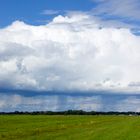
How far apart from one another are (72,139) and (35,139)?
391 cm

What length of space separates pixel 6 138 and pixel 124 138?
1252 cm

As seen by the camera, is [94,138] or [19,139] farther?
[19,139]

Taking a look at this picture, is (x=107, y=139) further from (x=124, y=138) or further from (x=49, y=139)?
(x=49, y=139)

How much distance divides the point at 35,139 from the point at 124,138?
8.49 m

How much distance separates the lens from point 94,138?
4322 cm

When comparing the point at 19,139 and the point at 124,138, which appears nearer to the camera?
the point at 124,138

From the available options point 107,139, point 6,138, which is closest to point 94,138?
point 107,139

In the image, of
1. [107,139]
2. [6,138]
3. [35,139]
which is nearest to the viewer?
[107,139]

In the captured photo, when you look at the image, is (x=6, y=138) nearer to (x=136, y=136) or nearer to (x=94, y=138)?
A: (x=94, y=138)

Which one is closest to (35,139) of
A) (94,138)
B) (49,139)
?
(49,139)

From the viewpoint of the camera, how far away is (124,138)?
42000 millimetres

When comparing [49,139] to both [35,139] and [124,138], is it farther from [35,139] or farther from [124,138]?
[124,138]

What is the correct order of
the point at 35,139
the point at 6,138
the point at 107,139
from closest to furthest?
the point at 107,139
the point at 35,139
the point at 6,138

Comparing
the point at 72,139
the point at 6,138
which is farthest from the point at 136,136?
the point at 6,138
